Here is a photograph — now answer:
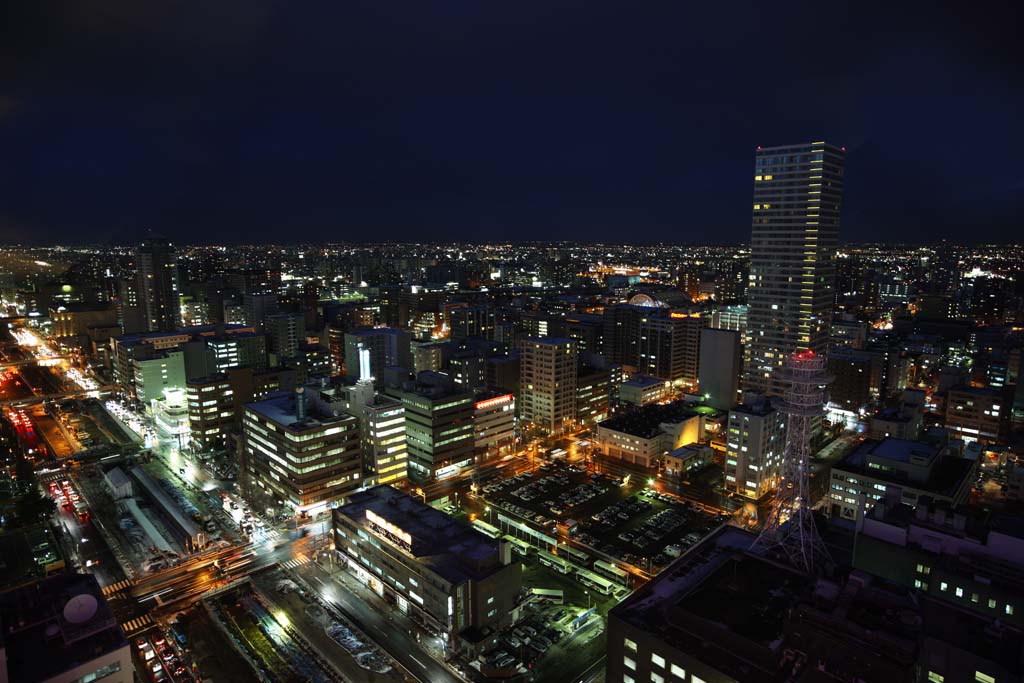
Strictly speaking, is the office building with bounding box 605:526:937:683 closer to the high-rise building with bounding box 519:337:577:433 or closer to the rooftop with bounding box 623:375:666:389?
the high-rise building with bounding box 519:337:577:433

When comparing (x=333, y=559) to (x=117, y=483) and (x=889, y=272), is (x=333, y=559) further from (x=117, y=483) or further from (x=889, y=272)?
(x=889, y=272)

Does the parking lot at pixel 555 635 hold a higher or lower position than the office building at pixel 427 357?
lower

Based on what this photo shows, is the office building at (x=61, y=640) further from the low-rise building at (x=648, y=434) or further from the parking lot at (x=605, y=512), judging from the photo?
the low-rise building at (x=648, y=434)

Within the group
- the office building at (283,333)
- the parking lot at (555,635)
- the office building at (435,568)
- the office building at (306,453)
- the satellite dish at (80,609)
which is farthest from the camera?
the office building at (283,333)

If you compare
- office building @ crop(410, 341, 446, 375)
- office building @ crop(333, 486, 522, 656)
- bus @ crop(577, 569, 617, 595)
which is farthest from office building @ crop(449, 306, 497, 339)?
bus @ crop(577, 569, 617, 595)

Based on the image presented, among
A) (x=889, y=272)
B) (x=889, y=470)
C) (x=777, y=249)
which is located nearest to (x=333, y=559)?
(x=889, y=470)

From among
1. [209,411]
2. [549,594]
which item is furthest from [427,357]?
[549,594]

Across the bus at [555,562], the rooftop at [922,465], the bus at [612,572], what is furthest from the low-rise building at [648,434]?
the bus at [555,562]
